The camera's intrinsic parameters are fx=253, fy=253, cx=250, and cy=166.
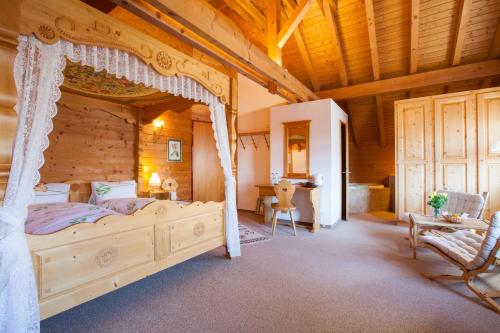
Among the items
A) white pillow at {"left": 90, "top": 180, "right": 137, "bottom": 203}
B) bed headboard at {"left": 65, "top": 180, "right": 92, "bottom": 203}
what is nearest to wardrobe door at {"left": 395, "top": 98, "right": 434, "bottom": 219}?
white pillow at {"left": 90, "top": 180, "right": 137, "bottom": 203}

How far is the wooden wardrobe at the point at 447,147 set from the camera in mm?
4590

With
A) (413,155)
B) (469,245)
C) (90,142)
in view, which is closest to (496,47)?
(413,155)

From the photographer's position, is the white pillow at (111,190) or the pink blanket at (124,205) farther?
the white pillow at (111,190)

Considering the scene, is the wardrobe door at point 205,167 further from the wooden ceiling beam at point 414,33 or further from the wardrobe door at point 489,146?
the wardrobe door at point 489,146

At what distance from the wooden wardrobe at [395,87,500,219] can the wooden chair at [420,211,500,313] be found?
5.62 feet

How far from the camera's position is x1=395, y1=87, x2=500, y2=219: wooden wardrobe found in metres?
4.59

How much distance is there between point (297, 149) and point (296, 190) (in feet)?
2.89

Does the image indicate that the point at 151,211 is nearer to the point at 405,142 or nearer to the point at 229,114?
the point at 229,114

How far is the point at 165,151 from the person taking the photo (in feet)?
18.5

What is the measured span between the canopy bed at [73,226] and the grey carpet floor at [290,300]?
0.25 metres

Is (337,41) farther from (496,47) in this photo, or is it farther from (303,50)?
(496,47)

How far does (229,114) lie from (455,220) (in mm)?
3281

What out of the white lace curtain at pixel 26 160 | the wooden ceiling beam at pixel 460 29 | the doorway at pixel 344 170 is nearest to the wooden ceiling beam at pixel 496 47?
the wooden ceiling beam at pixel 460 29

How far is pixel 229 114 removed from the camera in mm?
3541
